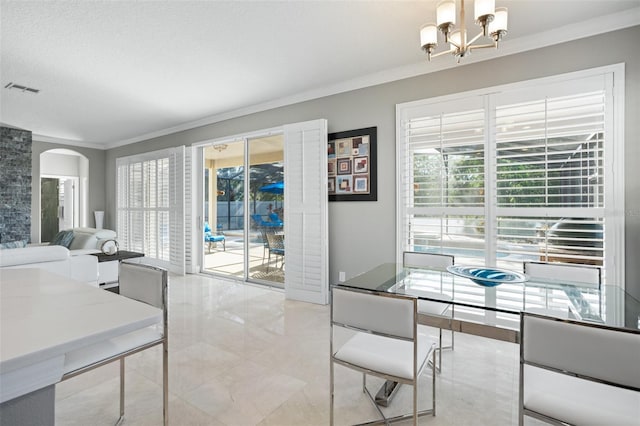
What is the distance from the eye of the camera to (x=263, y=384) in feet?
6.77

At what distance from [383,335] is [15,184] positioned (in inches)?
294

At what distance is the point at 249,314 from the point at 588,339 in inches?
118

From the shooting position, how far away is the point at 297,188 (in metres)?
3.92

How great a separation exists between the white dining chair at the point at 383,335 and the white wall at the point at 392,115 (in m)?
1.81

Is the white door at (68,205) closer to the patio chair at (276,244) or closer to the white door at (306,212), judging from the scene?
the patio chair at (276,244)

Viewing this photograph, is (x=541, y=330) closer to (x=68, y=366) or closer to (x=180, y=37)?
(x=68, y=366)

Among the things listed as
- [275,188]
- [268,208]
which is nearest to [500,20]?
[275,188]

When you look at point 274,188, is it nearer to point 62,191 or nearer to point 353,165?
point 353,165

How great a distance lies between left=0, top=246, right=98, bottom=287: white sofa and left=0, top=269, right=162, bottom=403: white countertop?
1.52 m

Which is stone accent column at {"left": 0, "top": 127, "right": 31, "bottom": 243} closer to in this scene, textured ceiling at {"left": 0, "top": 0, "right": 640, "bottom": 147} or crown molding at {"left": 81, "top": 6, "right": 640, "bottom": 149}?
textured ceiling at {"left": 0, "top": 0, "right": 640, "bottom": 147}

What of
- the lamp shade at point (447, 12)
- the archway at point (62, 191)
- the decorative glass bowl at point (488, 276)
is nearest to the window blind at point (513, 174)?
the decorative glass bowl at point (488, 276)

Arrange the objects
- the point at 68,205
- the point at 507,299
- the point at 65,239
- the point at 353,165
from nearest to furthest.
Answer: the point at 507,299 < the point at 353,165 < the point at 65,239 < the point at 68,205

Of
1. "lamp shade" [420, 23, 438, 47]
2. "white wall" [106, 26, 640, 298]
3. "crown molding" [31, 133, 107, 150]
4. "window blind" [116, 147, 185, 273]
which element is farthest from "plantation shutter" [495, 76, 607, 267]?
"crown molding" [31, 133, 107, 150]

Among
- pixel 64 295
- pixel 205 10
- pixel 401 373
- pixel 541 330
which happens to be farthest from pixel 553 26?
pixel 64 295
